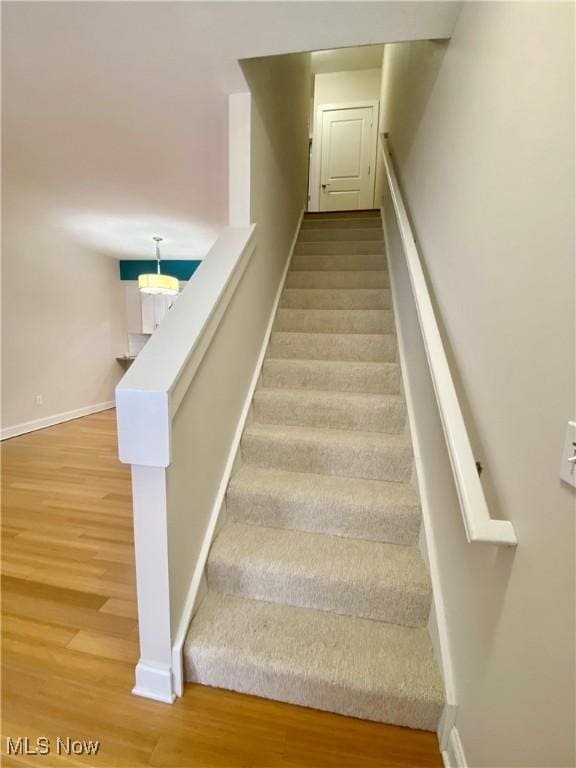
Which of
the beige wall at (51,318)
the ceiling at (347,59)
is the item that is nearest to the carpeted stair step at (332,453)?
the beige wall at (51,318)

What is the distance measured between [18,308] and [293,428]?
154 inches

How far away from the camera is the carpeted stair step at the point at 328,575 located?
1.23 meters

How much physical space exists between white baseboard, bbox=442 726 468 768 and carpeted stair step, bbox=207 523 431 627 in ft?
0.98

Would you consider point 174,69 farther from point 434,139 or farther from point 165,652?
point 165,652

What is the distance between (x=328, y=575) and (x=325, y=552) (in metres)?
0.12

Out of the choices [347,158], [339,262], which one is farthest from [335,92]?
[339,262]

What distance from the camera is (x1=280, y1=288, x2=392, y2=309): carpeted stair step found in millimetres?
2580

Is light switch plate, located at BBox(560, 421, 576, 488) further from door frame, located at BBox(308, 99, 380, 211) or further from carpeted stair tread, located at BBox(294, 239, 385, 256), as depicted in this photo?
door frame, located at BBox(308, 99, 380, 211)

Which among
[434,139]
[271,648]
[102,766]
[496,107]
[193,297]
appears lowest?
[102,766]

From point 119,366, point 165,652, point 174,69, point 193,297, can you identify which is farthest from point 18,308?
point 165,652

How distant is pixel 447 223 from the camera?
133 cm

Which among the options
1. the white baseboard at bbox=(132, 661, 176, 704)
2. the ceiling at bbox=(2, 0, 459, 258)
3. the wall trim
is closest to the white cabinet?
the ceiling at bbox=(2, 0, 459, 258)

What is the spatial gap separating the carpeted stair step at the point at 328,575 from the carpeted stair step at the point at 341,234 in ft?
9.69

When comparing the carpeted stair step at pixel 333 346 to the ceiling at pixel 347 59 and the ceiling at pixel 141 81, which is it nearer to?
the ceiling at pixel 141 81
